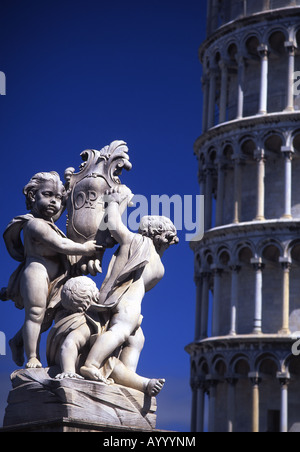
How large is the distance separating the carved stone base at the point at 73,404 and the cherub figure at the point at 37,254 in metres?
0.27

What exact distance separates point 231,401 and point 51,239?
3911 centimetres

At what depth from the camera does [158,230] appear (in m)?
9.52

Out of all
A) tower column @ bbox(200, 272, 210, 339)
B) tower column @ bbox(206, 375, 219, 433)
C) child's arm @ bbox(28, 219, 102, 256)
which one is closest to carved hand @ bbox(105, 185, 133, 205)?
child's arm @ bbox(28, 219, 102, 256)

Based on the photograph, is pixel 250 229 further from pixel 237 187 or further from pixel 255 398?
pixel 255 398

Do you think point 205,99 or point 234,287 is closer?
point 234,287

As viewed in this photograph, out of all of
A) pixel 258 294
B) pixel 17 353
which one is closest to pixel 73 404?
pixel 17 353

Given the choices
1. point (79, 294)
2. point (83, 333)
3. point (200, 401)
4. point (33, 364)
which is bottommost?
point (33, 364)

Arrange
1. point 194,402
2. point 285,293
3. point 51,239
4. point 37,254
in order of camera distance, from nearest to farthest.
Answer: point 51,239
point 37,254
point 285,293
point 194,402

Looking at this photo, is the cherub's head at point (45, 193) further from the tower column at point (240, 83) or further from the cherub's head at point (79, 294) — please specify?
the tower column at point (240, 83)

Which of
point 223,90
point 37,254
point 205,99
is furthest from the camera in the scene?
point 205,99

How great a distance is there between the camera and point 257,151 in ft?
156

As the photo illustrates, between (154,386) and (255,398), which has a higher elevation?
(255,398)

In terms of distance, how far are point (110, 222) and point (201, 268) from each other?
133ft
